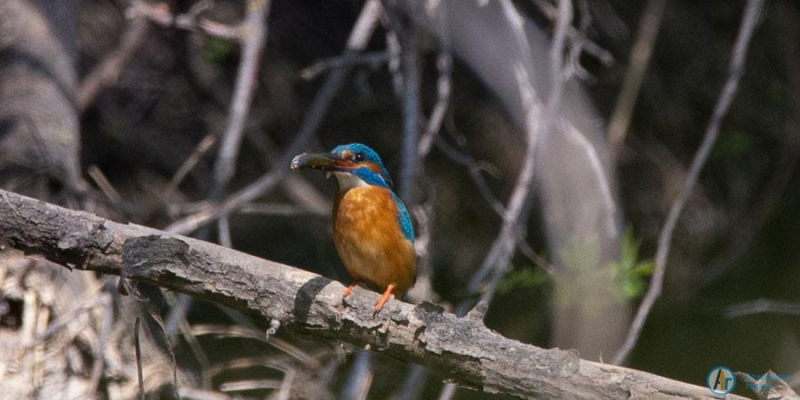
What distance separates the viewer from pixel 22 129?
9.95ft

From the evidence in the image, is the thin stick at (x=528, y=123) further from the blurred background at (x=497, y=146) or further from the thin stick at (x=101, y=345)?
the thin stick at (x=101, y=345)

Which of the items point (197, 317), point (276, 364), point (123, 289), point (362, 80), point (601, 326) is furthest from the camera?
point (197, 317)

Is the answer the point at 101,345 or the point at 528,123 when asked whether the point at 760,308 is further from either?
the point at 101,345

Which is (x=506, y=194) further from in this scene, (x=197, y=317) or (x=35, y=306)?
(x=35, y=306)

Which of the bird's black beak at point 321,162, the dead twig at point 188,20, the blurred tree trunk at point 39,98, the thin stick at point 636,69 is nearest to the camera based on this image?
the bird's black beak at point 321,162

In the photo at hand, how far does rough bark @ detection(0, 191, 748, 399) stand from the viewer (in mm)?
1772

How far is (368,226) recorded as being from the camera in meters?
2.59

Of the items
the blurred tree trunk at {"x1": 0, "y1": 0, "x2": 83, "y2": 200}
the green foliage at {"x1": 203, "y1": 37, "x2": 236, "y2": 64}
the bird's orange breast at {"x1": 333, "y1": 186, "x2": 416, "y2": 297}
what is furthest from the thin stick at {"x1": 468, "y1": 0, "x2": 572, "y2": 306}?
the green foliage at {"x1": 203, "y1": 37, "x2": 236, "y2": 64}

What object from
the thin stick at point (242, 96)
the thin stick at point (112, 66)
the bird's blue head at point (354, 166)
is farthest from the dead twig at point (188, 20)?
the bird's blue head at point (354, 166)

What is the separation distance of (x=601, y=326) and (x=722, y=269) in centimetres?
232

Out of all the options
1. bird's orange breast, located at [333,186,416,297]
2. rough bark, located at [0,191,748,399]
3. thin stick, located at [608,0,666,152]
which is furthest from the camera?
thin stick, located at [608,0,666,152]

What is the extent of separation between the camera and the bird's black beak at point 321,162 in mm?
2340

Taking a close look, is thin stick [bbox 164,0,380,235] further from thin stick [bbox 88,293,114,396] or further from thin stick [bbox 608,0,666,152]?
thin stick [bbox 608,0,666,152]

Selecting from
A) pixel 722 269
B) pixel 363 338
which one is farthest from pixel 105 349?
pixel 722 269
